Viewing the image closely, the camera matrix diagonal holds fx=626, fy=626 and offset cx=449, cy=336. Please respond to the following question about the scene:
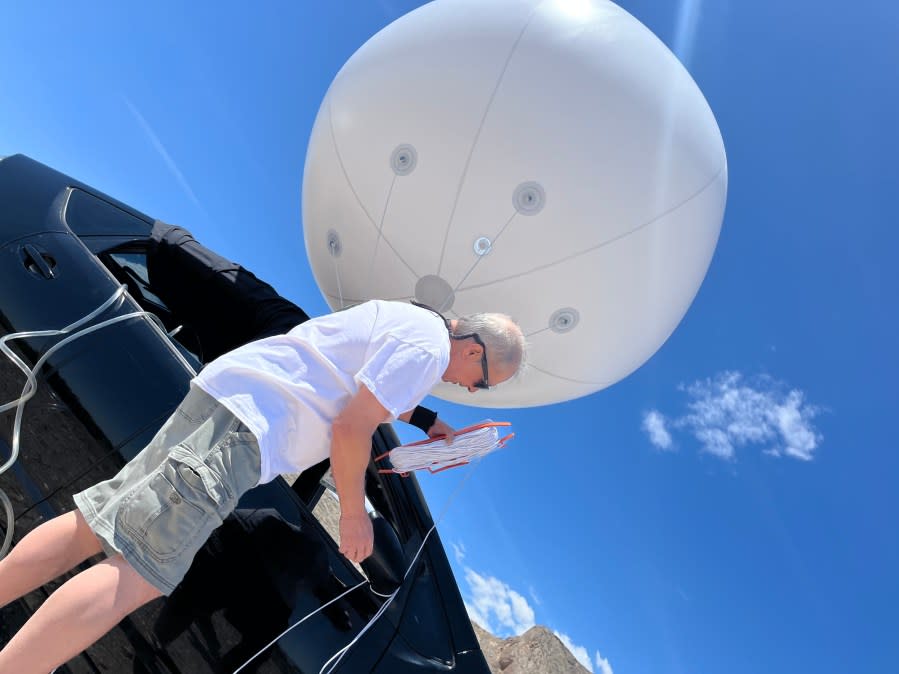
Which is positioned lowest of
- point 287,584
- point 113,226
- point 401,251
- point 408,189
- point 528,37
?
point 287,584

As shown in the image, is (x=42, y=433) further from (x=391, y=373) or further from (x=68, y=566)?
(x=391, y=373)

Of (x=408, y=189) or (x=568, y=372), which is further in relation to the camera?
(x=568, y=372)

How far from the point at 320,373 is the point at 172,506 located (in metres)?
0.50

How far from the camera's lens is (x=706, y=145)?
3674 millimetres

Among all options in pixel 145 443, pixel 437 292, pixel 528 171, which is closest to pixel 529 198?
pixel 528 171

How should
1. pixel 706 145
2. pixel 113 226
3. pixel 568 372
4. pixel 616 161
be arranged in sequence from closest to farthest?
pixel 113 226 < pixel 616 161 < pixel 706 145 < pixel 568 372

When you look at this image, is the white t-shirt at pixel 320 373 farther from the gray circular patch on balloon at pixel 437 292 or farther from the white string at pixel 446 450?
the gray circular patch on balloon at pixel 437 292

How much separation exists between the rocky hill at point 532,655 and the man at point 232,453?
7721mm

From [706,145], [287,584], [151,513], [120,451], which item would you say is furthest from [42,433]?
[706,145]

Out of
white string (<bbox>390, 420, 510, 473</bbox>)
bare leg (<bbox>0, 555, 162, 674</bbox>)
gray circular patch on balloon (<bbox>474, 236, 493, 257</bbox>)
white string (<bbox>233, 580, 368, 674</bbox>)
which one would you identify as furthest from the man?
gray circular patch on balloon (<bbox>474, 236, 493, 257</bbox>)

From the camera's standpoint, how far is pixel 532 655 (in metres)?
8.91

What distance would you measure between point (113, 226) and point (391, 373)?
2150 millimetres

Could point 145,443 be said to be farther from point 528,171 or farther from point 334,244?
point 528,171

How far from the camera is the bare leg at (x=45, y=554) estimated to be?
66.1 inches
